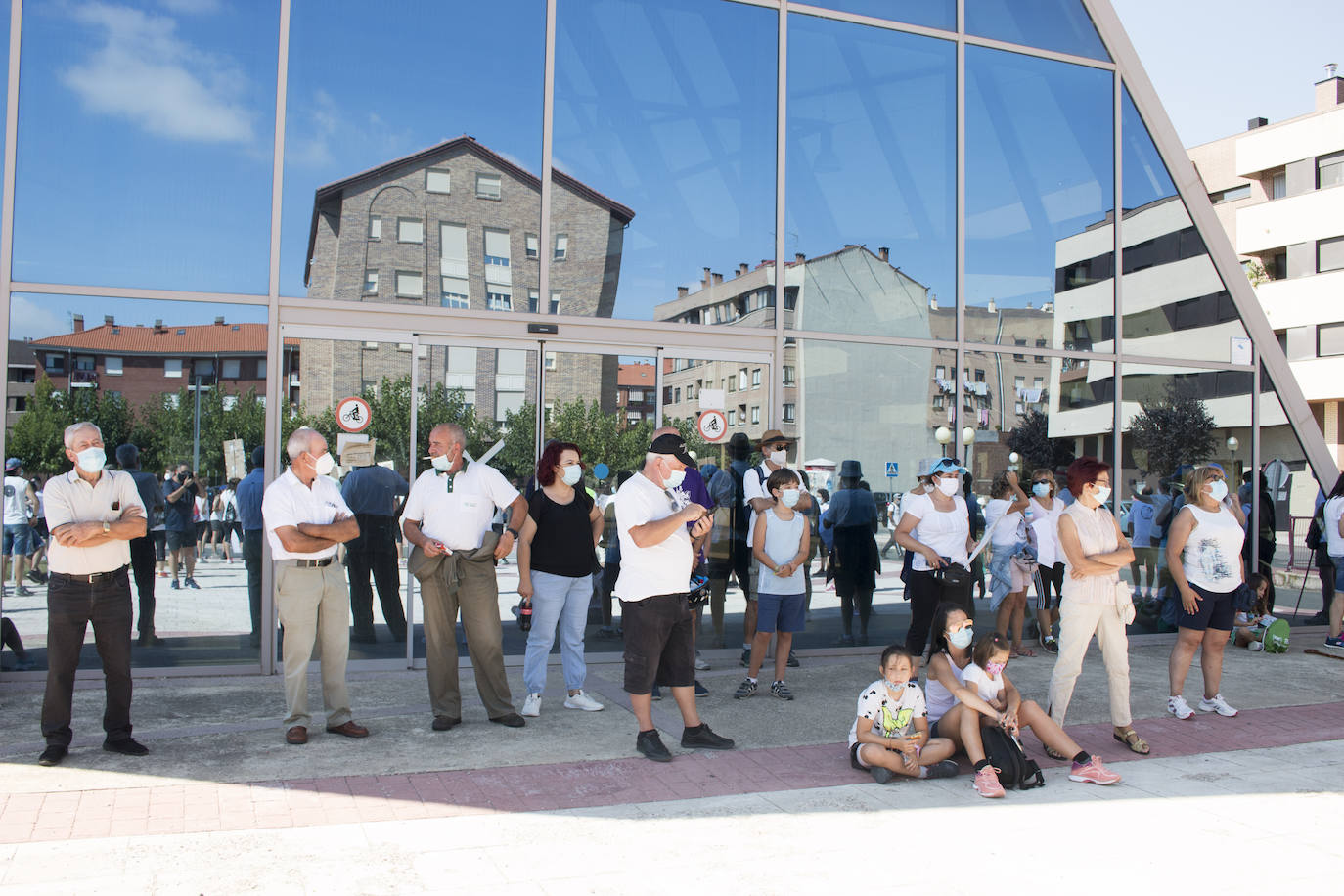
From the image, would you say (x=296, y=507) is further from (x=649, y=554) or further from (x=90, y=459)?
(x=649, y=554)

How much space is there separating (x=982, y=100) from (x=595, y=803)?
303 inches

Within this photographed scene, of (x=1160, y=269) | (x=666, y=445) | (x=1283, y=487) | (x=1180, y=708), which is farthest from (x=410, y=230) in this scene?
(x=1283, y=487)

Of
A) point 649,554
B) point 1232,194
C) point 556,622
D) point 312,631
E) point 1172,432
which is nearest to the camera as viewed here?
point 649,554

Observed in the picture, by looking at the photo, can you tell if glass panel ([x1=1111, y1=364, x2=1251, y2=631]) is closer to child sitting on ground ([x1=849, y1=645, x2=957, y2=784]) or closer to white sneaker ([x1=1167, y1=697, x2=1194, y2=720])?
white sneaker ([x1=1167, y1=697, x2=1194, y2=720])

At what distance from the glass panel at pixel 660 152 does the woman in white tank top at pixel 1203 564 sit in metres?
3.71

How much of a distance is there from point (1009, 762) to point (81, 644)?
4.87 m

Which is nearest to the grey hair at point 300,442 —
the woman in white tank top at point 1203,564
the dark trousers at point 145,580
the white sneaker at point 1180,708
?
the dark trousers at point 145,580

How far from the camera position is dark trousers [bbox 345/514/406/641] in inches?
295

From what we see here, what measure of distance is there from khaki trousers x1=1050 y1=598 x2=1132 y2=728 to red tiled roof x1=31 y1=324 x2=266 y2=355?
5.84 metres

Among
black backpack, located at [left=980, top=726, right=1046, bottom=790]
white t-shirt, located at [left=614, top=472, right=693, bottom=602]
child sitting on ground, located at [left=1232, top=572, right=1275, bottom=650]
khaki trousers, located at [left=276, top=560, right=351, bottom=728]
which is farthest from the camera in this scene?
child sitting on ground, located at [left=1232, top=572, right=1275, bottom=650]

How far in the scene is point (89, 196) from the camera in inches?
283

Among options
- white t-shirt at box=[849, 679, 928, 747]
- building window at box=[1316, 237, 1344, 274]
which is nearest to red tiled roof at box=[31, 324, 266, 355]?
white t-shirt at box=[849, 679, 928, 747]

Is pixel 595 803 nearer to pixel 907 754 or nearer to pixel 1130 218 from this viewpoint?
pixel 907 754

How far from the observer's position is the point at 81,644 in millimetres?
5387
